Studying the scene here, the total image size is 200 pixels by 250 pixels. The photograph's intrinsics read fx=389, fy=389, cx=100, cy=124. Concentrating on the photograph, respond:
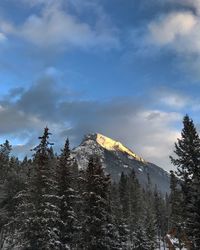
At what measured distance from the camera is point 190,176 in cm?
3947

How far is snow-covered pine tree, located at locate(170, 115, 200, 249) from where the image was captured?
3744 cm

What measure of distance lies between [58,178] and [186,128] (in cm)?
1492

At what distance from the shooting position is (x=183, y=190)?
39.4 metres

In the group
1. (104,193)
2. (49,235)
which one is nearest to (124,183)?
(104,193)

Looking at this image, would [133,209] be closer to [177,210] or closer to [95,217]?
[177,210]

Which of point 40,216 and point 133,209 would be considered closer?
point 40,216

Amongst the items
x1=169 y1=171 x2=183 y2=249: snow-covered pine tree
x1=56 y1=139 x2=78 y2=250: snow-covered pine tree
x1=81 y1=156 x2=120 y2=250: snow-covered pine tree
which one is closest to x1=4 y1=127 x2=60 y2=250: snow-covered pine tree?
x1=56 y1=139 x2=78 y2=250: snow-covered pine tree

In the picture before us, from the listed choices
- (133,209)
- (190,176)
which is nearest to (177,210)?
(190,176)

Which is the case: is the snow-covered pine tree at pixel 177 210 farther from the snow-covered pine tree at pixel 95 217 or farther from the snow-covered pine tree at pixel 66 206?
the snow-covered pine tree at pixel 66 206

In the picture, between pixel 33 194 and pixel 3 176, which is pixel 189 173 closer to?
pixel 33 194

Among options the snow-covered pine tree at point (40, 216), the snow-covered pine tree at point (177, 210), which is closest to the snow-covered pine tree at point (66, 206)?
the snow-covered pine tree at point (40, 216)

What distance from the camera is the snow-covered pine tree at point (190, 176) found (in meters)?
37.4

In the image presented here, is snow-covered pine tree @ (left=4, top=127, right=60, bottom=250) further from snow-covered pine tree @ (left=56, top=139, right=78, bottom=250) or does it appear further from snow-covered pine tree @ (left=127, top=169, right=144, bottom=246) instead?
snow-covered pine tree @ (left=127, top=169, right=144, bottom=246)

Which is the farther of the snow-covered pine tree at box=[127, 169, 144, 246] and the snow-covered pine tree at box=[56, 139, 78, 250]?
the snow-covered pine tree at box=[127, 169, 144, 246]
